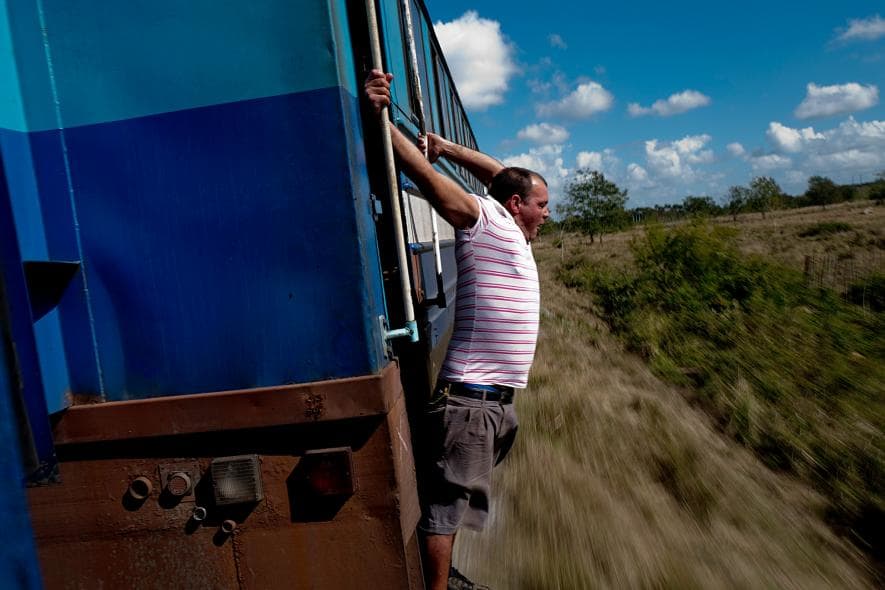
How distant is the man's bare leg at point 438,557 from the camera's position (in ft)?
7.52

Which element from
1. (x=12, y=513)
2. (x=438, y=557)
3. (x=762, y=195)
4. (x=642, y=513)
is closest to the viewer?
(x=12, y=513)

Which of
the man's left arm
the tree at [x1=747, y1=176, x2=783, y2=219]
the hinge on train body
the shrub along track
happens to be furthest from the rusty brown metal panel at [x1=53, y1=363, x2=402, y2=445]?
the tree at [x1=747, y1=176, x2=783, y2=219]

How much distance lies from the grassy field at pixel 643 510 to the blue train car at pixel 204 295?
1.40 metres

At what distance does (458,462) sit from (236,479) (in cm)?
90

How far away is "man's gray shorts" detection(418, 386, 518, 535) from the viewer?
232 centimetres

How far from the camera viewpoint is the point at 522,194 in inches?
104

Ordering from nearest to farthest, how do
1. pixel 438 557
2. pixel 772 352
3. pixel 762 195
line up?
1. pixel 438 557
2. pixel 772 352
3. pixel 762 195

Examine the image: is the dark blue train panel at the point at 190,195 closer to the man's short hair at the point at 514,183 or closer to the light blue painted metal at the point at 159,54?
the light blue painted metal at the point at 159,54

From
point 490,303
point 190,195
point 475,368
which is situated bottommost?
point 475,368

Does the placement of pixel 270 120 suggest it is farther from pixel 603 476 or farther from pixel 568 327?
pixel 568 327

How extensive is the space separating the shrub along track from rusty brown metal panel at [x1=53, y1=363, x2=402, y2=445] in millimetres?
1582

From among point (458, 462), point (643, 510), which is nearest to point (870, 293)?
point (643, 510)

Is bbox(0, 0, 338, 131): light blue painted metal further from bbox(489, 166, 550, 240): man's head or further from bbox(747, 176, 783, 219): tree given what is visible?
bbox(747, 176, 783, 219): tree

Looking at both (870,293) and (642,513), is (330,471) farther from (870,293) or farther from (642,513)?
(870,293)
